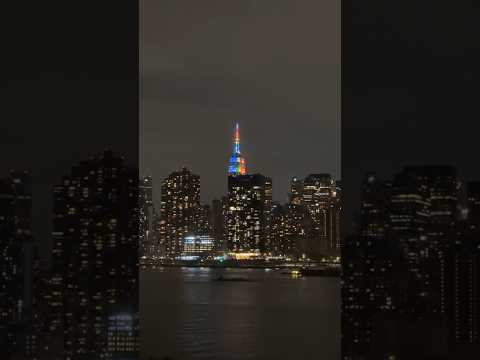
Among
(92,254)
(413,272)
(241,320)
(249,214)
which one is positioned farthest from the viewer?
(249,214)

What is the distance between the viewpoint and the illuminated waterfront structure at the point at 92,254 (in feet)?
13.3

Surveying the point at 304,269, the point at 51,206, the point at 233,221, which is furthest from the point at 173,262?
the point at 51,206

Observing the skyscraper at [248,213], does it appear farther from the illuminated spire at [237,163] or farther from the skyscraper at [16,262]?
the skyscraper at [16,262]

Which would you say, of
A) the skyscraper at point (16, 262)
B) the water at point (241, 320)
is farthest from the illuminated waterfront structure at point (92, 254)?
the water at point (241, 320)

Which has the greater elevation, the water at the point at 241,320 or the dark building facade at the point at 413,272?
the dark building facade at the point at 413,272

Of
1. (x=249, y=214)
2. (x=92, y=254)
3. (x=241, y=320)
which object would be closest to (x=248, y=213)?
(x=249, y=214)

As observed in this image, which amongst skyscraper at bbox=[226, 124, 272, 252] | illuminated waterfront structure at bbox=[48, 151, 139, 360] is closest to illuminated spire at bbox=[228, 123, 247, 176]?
skyscraper at bbox=[226, 124, 272, 252]

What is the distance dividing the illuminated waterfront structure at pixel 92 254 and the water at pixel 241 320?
6.63 m

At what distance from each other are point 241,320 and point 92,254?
12814 mm

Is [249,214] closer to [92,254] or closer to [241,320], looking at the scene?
[241,320]

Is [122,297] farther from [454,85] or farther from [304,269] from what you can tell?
[304,269]

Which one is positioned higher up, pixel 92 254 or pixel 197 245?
pixel 92 254

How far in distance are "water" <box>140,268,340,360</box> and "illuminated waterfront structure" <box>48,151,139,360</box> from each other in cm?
663

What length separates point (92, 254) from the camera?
439 cm
